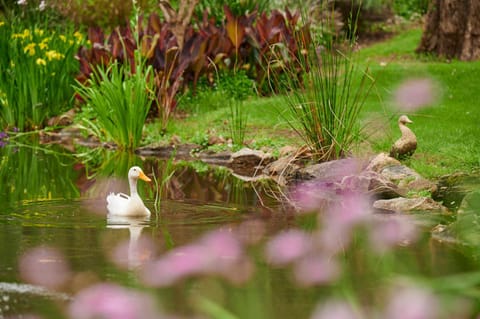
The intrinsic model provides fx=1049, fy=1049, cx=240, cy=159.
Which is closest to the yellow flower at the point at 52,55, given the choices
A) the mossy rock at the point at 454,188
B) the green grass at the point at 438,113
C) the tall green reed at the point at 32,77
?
the tall green reed at the point at 32,77

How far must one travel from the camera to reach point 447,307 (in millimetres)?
2861

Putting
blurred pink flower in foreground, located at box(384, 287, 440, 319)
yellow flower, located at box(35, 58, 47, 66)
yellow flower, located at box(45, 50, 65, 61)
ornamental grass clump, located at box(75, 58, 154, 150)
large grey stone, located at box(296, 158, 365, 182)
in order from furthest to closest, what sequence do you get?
yellow flower, located at box(45, 50, 65, 61) → yellow flower, located at box(35, 58, 47, 66) → ornamental grass clump, located at box(75, 58, 154, 150) → large grey stone, located at box(296, 158, 365, 182) → blurred pink flower in foreground, located at box(384, 287, 440, 319)

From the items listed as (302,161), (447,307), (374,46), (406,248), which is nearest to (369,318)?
(447,307)

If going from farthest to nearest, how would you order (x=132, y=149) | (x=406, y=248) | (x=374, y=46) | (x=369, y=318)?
(x=374, y=46) < (x=132, y=149) < (x=406, y=248) < (x=369, y=318)

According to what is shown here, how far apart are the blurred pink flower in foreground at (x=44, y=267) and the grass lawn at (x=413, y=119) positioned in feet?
10.5

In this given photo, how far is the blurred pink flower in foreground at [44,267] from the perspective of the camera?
5.75 meters

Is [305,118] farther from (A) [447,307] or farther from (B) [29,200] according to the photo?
(A) [447,307]

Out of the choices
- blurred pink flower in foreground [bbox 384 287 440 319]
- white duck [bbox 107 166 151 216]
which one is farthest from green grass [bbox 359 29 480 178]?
blurred pink flower in foreground [bbox 384 287 440 319]

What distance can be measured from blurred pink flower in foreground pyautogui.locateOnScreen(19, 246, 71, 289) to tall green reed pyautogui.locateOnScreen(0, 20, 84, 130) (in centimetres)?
785

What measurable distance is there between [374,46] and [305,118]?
39.0 ft

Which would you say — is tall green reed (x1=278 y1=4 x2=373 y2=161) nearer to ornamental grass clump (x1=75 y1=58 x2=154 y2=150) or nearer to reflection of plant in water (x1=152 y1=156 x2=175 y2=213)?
reflection of plant in water (x1=152 y1=156 x2=175 y2=213)

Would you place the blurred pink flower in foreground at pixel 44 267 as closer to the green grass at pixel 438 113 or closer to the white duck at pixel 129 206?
the white duck at pixel 129 206

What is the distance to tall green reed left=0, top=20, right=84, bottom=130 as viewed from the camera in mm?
14109

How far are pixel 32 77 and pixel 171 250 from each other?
8.27 m
